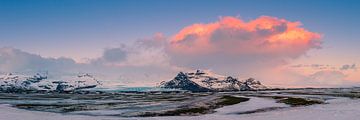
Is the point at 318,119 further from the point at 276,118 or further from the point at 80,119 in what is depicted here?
the point at 80,119

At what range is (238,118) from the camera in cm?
4741

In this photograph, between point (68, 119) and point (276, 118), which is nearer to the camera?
point (276, 118)

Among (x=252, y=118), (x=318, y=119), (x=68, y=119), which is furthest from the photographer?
(x=68, y=119)

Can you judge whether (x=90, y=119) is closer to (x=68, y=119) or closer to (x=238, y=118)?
(x=68, y=119)

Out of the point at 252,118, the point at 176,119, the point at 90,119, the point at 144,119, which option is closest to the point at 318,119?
the point at 252,118

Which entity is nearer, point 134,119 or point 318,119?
point 318,119

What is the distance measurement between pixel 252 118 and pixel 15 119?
25.0m

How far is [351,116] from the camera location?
44.5 m

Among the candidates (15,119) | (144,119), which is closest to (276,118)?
(144,119)

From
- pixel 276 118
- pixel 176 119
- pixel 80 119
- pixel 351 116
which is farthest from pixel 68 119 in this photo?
pixel 351 116

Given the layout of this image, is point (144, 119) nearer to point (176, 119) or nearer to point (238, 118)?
point (176, 119)

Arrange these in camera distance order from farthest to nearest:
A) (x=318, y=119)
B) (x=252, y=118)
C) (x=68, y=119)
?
1. (x=68, y=119)
2. (x=252, y=118)
3. (x=318, y=119)

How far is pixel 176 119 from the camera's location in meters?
48.2

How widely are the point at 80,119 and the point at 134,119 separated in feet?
19.0
